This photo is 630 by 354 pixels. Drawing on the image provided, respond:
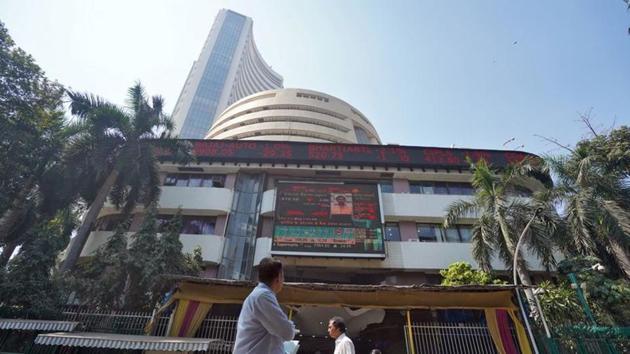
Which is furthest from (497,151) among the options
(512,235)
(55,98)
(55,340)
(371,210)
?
(55,98)

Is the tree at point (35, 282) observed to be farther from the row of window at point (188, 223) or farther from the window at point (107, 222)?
the window at point (107, 222)

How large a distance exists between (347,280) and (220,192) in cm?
903

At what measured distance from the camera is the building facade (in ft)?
48.8

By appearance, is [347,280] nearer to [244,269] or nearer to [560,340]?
[244,269]

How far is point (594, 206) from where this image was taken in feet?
37.4

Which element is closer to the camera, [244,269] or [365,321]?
[365,321]

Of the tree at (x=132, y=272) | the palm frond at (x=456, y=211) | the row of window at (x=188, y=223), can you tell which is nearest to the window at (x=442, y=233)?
the palm frond at (x=456, y=211)

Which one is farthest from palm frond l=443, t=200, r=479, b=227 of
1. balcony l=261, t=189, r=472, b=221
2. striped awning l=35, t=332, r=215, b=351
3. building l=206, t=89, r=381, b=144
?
building l=206, t=89, r=381, b=144

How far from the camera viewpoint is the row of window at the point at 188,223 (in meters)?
16.6

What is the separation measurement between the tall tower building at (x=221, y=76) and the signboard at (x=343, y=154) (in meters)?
53.1

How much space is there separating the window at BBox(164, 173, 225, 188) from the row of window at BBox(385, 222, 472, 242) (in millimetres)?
10819

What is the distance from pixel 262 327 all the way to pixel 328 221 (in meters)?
13.3

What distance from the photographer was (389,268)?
48.8 ft

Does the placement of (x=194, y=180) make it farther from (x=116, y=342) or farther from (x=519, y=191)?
(x=519, y=191)
